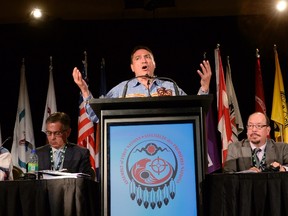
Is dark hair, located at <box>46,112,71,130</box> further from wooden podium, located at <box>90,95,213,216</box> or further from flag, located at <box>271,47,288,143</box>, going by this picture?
flag, located at <box>271,47,288,143</box>

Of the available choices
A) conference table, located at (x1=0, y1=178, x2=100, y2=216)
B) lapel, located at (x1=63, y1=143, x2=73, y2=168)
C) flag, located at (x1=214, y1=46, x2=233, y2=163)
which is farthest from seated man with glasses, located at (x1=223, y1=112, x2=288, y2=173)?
flag, located at (x1=214, y1=46, x2=233, y2=163)

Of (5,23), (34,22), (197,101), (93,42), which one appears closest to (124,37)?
(93,42)

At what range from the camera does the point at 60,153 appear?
3.97m

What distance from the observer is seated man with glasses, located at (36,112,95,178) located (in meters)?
3.92

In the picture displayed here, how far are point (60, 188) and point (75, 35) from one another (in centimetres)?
489

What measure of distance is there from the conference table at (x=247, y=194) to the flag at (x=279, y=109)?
363 cm

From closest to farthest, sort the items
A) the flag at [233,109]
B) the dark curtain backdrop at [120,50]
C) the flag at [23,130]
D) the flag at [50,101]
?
the flag at [233,109], the flag at [23,130], the flag at [50,101], the dark curtain backdrop at [120,50]

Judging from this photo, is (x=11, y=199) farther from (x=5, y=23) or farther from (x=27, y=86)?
(x=5, y=23)

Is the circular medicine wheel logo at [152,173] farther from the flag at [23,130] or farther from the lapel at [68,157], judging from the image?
the flag at [23,130]

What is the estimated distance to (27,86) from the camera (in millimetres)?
7035

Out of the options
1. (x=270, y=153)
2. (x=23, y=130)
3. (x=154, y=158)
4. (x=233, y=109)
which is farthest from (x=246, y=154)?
(x=23, y=130)

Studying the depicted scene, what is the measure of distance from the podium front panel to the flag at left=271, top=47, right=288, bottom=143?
3.88 meters

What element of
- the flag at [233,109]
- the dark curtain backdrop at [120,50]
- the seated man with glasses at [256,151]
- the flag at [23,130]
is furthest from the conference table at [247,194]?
the dark curtain backdrop at [120,50]

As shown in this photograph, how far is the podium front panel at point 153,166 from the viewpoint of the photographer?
95.0 inches
